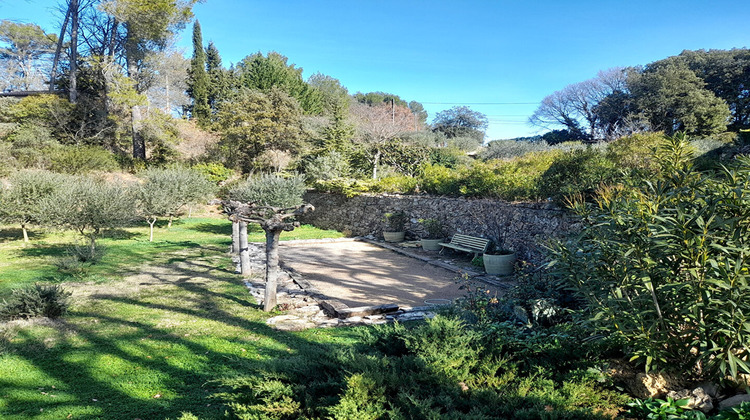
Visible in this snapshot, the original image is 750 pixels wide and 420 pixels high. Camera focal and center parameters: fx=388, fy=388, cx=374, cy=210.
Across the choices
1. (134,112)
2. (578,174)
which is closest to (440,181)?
(578,174)

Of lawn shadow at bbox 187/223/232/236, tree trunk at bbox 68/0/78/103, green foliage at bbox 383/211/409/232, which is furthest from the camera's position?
tree trunk at bbox 68/0/78/103

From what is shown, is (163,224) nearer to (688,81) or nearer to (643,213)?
(643,213)

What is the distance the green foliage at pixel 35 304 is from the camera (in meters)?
4.88

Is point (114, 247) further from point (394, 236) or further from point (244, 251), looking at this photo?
point (394, 236)

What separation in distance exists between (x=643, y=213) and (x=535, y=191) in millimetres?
5959

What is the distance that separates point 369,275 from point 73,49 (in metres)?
24.2

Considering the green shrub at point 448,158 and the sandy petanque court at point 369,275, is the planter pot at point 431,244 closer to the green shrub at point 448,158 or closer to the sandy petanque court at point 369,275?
the sandy petanque court at point 369,275

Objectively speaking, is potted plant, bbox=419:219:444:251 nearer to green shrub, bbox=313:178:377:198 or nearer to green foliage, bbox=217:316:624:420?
green shrub, bbox=313:178:377:198

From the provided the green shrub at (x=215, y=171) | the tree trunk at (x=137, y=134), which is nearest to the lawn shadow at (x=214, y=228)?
the green shrub at (x=215, y=171)

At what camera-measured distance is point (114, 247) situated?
10.9 meters

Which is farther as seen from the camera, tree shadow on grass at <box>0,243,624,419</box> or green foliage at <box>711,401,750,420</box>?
tree shadow on grass at <box>0,243,624,419</box>

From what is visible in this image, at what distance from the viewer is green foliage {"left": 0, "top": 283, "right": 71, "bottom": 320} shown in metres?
4.88

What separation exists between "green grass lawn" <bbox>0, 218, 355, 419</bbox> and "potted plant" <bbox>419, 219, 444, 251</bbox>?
198 inches

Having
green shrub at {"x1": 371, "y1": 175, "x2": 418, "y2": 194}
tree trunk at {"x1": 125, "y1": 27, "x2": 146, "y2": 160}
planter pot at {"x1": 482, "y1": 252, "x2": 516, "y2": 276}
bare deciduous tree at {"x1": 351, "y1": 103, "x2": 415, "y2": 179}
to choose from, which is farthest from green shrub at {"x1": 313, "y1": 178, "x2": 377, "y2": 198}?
tree trunk at {"x1": 125, "y1": 27, "x2": 146, "y2": 160}
